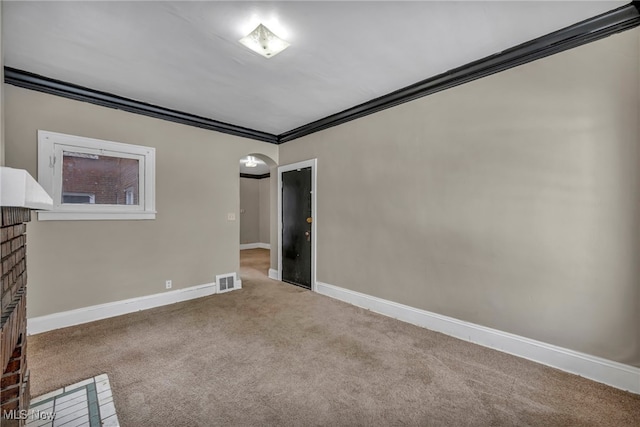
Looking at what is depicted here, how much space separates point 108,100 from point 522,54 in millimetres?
4211

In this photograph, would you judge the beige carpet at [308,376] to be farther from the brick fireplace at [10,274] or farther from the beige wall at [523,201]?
the brick fireplace at [10,274]

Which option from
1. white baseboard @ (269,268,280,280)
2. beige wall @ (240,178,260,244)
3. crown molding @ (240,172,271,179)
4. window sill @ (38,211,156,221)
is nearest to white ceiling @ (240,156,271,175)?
crown molding @ (240,172,271,179)

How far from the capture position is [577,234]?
2088 millimetres

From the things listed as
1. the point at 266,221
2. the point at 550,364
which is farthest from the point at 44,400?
the point at 266,221

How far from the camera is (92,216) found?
3104mm

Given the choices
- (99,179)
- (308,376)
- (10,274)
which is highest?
(99,179)

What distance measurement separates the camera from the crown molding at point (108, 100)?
8.72ft

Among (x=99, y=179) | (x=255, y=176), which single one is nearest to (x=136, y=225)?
(x=99, y=179)

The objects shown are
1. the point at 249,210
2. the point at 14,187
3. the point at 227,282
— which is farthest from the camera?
the point at 249,210

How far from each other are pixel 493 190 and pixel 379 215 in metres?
1.26

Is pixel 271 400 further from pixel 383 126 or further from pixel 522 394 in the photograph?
pixel 383 126

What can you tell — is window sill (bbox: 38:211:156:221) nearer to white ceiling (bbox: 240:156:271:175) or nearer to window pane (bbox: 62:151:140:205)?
window pane (bbox: 62:151:140:205)

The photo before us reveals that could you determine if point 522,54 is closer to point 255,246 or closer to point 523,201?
point 523,201

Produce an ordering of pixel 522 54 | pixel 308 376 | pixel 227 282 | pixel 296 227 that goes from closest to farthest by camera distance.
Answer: pixel 308 376, pixel 522 54, pixel 227 282, pixel 296 227
